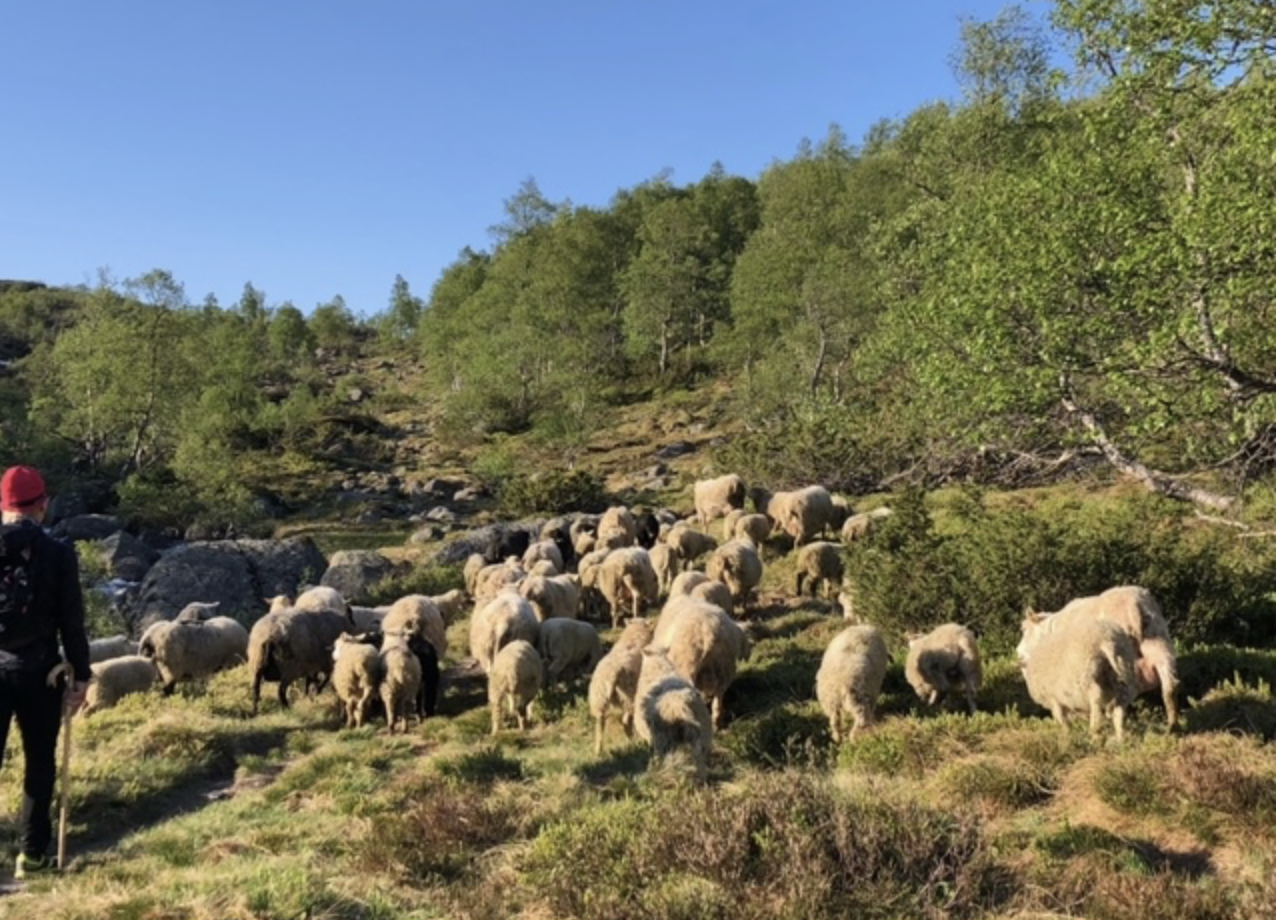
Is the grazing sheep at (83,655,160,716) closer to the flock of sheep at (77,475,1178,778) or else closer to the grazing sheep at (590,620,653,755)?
the flock of sheep at (77,475,1178,778)

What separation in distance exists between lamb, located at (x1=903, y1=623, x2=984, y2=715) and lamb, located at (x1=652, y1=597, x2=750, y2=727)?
2046 mm

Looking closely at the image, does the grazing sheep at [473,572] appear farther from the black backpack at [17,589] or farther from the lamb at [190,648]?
the black backpack at [17,589]

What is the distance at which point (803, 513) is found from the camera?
1961 centimetres

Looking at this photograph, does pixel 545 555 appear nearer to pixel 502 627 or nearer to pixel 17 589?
pixel 502 627

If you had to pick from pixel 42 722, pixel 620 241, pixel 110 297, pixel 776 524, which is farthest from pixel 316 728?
pixel 620 241

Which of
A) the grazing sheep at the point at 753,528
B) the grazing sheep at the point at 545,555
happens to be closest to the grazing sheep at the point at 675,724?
the grazing sheep at the point at 753,528

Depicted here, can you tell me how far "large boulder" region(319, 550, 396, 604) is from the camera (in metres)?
22.8

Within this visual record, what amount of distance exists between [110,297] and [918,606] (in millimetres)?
52044

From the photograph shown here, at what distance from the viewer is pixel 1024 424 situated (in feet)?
54.1

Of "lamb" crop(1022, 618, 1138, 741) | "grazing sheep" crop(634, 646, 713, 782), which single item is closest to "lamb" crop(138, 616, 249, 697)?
"grazing sheep" crop(634, 646, 713, 782)

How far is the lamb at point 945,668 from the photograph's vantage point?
930cm

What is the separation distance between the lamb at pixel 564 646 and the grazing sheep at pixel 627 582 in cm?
268

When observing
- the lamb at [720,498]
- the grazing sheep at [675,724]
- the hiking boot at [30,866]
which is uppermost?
the lamb at [720,498]

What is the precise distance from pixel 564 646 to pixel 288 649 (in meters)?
4.16
